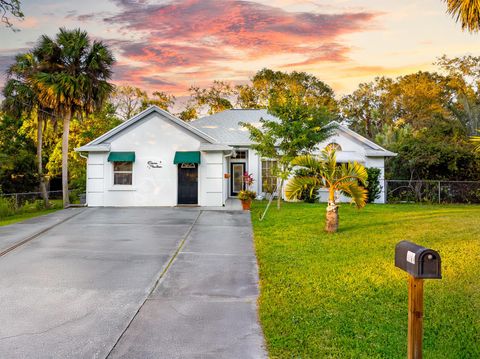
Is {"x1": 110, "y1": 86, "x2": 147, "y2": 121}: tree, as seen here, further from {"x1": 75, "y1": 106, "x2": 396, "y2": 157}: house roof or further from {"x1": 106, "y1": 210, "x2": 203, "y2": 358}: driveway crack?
{"x1": 106, "y1": 210, "x2": 203, "y2": 358}: driveway crack

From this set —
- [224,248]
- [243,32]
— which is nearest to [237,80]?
[243,32]

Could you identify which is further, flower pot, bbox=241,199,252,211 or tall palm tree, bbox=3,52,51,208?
tall palm tree, bbox=3,52,51,208

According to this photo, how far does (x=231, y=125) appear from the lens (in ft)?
76.9

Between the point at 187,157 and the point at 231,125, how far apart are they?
632 cm

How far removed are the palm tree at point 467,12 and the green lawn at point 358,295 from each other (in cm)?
591

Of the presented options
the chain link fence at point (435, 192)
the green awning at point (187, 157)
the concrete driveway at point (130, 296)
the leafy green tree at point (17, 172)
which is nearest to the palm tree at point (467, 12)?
the concrete driveway at point (130, 296)

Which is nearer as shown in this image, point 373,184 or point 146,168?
point 146,168

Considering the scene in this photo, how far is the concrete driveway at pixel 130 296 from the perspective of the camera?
13.2 ft

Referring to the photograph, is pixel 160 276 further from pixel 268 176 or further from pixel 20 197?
pixel 20 197

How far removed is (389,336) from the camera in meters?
4.03

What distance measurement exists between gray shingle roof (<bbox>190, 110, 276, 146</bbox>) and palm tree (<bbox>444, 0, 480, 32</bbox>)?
39.6 ft

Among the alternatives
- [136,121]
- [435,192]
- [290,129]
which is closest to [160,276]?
[290,129]

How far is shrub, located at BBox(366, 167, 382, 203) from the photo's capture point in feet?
66.8

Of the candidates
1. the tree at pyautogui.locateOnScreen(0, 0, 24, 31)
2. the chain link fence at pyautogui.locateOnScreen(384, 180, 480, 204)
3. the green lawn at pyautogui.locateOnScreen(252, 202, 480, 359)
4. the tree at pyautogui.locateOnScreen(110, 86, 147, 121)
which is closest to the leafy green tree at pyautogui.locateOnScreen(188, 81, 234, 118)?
the tree at pyautogui.locateOnScreen(110, 86, 147, 121)
